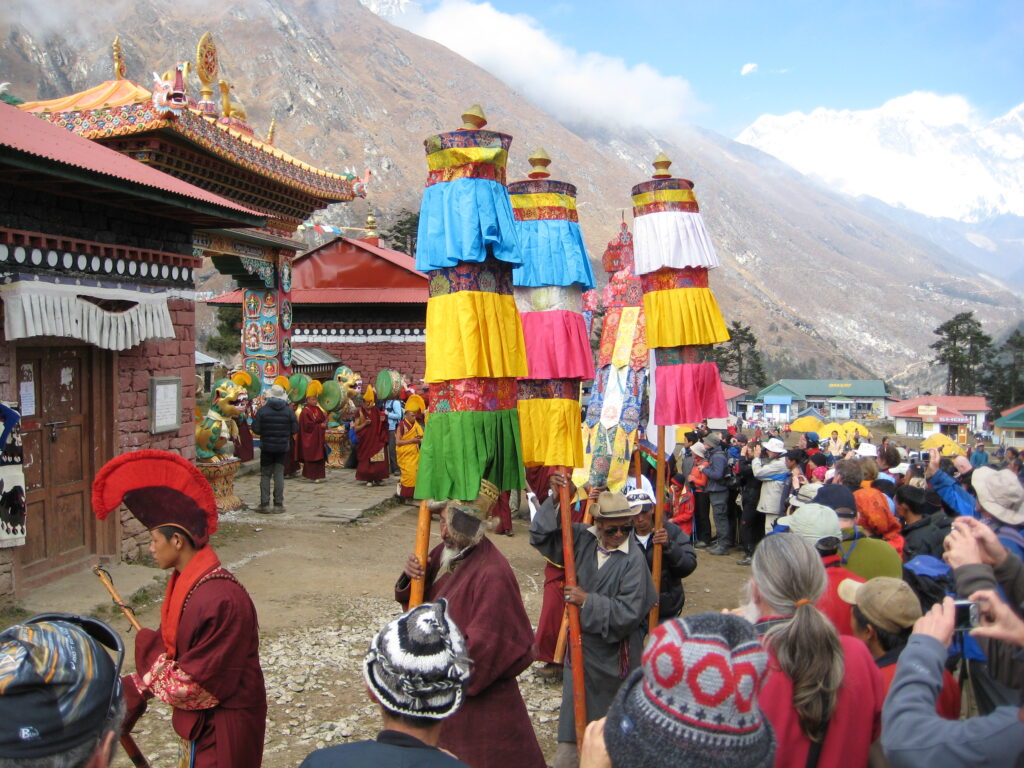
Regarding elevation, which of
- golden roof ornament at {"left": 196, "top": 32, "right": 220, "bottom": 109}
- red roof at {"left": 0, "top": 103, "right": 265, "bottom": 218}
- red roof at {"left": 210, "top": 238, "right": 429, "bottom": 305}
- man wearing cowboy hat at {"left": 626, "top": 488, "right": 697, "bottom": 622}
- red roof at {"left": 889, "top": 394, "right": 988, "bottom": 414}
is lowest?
red roof at {"left": 889, "top": 394, "right": 988, "bottom": 414}

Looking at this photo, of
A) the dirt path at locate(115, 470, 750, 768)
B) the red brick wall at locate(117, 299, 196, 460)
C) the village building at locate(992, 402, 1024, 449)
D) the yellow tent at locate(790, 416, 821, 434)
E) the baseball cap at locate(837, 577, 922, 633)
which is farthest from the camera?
the village building at locate(992, 402, 1024, 449)

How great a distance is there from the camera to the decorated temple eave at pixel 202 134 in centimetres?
1037

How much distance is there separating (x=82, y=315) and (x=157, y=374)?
1537mm

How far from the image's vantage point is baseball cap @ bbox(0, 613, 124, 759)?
5.12 ft

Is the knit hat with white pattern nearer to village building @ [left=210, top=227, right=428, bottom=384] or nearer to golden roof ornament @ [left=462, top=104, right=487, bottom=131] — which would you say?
golden roof ornament @ [left=462, top=104, right=487, bottom=131]

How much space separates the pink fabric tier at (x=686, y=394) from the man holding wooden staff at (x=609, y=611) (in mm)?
1765

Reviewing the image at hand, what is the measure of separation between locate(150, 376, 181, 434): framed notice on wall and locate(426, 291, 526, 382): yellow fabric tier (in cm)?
545

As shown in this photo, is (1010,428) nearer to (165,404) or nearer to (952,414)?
(952,414)

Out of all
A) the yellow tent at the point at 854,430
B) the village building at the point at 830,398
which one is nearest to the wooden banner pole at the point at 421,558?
the yellow tent at the point at 854,430

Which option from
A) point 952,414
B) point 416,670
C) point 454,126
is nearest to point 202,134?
point 416,670

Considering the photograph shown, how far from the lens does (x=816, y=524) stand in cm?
375

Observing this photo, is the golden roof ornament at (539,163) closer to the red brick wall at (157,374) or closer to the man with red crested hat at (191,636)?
the man with red crested hat at (191,636)

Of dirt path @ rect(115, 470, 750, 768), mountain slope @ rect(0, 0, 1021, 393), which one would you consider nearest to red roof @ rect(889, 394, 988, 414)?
mountain slope @ rect(0, 0, 1021, 393)

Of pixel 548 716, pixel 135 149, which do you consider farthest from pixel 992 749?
pixel 135 149
